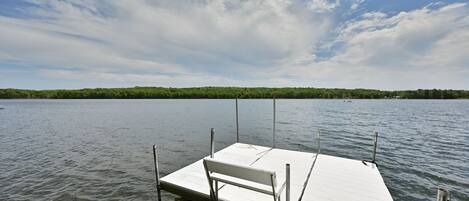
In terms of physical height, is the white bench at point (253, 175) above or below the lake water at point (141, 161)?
above

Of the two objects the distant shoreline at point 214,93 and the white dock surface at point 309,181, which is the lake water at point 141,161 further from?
the distant shoreline at point 214,93

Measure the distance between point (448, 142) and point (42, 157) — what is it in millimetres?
24154

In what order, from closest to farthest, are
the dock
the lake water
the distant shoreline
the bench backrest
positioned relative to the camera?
the bench backrest → the dock → the lake water → the distant shoreline

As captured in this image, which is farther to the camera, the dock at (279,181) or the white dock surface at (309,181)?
the white dock surface at (309,181)

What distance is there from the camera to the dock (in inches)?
138

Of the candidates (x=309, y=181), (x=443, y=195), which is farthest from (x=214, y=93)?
(x=443, y=195)

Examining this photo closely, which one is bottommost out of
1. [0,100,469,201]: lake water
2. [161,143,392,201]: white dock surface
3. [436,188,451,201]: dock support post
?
[0,100,469,201]: lake water

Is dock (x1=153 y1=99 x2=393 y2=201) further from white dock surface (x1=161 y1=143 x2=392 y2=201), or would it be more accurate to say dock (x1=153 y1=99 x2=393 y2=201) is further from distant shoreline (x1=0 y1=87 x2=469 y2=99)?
distant shoreline (x1=0 y1=87 x2=469 y2=99)

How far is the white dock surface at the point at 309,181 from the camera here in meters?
4.26

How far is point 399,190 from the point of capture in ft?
21.7

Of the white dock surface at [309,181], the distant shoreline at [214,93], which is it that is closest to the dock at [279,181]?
the white dock surface at [309,181]

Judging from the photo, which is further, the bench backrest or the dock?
the dock

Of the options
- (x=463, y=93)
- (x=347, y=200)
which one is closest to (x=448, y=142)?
(x=347, y=200)

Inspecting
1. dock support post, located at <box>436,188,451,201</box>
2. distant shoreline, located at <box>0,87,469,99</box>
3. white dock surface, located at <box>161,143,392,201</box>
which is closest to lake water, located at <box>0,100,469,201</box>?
white dock surface, located at <box>161,143,392,201</box>
